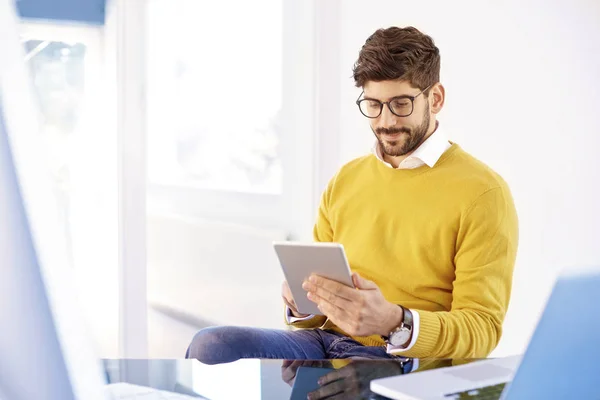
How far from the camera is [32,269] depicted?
2.12 ft

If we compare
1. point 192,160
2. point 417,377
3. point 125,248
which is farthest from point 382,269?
point 192,160

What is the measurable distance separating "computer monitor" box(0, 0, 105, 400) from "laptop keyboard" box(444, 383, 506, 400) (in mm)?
634

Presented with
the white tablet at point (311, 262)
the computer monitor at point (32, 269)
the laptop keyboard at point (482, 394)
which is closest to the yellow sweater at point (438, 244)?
the white tablet at point (311, 262)

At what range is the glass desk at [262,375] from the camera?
4.03 ft

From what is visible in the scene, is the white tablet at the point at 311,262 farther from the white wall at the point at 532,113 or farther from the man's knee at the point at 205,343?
the white wall at the point at 532,113

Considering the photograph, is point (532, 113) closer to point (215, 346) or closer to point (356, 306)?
point (356, 306)

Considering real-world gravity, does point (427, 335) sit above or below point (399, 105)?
below

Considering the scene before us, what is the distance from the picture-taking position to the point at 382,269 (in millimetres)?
1937

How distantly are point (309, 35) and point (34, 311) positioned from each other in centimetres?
288

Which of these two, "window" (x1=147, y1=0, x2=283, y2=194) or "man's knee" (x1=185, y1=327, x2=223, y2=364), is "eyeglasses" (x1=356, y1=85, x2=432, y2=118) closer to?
"man's knee" (x1=185, y1=327, x2=223, y2=364)

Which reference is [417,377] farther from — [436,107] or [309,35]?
[309,35]

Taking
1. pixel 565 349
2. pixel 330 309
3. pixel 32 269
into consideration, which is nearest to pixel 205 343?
pixel 330 309

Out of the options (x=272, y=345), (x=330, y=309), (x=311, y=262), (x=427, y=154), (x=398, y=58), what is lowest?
(x=272, y=345)

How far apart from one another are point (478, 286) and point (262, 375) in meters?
0.61
